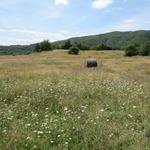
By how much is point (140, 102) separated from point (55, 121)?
3.18m

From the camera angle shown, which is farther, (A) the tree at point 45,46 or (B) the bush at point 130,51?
(A) the tree at point 45,46

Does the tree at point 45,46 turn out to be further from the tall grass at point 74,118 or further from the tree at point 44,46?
the tall grass at point 74,118

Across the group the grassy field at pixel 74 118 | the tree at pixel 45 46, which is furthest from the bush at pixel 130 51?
the grassy field at pixel 74 118

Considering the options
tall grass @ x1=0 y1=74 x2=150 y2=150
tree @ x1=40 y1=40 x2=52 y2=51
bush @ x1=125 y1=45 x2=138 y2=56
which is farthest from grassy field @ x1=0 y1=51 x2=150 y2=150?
tree @ x1=40 y1=40 x2=52 y2=51

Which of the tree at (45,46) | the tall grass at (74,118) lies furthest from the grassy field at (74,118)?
the tree at (45,46)

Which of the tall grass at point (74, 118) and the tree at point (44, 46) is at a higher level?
the tall grass at point (74, 118)

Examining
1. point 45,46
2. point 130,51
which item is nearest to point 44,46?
point 45,46

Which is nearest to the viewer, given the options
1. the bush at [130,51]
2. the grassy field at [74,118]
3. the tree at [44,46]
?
the grassy field at [74,118]

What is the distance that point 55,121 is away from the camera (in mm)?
8227

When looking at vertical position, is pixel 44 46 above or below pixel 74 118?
below

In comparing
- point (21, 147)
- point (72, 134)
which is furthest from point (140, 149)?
point (21, 147)

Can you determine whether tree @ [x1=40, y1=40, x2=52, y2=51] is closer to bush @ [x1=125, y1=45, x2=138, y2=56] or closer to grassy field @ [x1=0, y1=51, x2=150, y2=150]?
bush @ [x1=125, y1=45, x2=138, y2=56]

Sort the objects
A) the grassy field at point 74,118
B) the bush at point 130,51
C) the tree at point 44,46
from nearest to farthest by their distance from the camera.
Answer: the grassy field at point 74,118
the bush at point 130,51
the tree at point 44,46

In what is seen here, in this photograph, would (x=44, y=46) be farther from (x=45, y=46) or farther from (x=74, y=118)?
(x=74, y=118)
